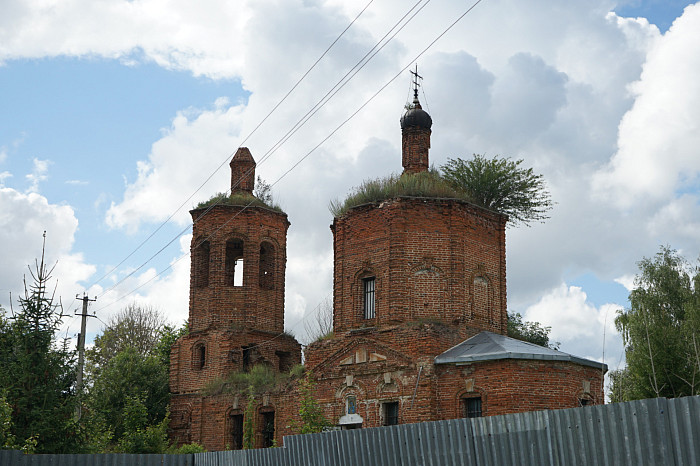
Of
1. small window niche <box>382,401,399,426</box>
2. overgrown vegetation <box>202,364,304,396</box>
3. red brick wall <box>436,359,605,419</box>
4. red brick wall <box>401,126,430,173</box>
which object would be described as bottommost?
small window niche <box>382,401,399,426</box>

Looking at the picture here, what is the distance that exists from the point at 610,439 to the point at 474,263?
47.1 ft

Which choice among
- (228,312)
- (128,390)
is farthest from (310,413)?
(128,390)

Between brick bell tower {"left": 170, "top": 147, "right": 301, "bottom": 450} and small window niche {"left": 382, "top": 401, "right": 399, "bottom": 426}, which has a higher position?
brick bell tower {"left": 170, "top": 147, "right": 301, "bottom": 450}

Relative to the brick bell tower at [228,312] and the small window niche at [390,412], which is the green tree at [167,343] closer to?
the brick bell tower at [228,312]

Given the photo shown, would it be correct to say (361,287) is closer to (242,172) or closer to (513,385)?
(513,385)

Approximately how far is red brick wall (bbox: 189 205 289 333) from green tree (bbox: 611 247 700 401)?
1315cm

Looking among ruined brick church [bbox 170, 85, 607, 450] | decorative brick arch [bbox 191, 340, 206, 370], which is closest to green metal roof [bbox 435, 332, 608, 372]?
ruined brick church [bbox 170, 85, 607, 450]

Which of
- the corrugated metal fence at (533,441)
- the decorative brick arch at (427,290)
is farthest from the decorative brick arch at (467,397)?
the corrugated metal fence at (533,441)

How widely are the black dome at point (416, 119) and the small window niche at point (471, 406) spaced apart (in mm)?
9191

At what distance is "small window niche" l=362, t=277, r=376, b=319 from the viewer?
21.2m

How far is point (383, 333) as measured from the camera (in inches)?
795

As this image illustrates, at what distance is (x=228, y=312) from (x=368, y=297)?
7.05m

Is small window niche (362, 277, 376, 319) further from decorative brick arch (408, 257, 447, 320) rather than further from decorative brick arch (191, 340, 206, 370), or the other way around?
decorative brick arch (191, 340, 206, 370)

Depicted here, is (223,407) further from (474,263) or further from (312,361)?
(474,263)
